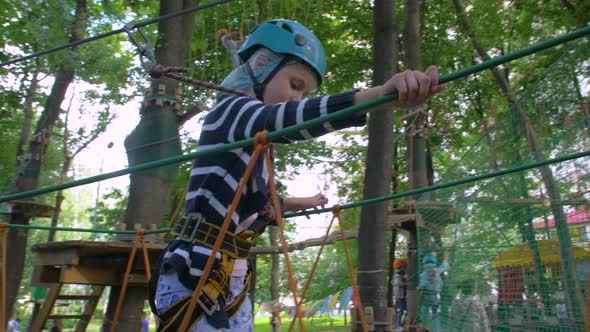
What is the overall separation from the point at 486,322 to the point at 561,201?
1119mm

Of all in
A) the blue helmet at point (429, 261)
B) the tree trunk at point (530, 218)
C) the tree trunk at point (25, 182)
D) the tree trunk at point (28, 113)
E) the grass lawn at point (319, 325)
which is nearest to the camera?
the tree trunk at point (530, 218)

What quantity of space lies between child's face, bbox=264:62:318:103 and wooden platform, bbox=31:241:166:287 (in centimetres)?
283

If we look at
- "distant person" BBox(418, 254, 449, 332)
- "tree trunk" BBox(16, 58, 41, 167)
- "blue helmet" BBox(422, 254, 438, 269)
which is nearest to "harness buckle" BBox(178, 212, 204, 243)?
"distant person" BBox(418, 254, 449, 332)

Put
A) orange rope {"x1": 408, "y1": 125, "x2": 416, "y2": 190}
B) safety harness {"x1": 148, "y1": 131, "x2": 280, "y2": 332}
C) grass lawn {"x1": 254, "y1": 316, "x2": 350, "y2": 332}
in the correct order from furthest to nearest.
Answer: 1. grass lawn {"x1": 254, "y1": 316, "x2": 350, "y2": 332}
2. orange rope {"x1": 408, "y1": 125, "x2": 416, "y2": 190}
3. safety harness {"x1": 148, "y1": 131, "x2": 280, "y2": 332}

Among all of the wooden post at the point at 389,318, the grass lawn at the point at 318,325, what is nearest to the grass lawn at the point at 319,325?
the grass lawn at the point at 318,325

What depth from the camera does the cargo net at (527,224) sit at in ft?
13.1

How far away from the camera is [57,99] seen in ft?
31.7

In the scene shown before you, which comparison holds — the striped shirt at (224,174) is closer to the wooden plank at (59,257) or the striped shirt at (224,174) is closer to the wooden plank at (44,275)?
the wooden plank at (59,257)

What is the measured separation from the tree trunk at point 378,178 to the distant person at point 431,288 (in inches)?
21.2

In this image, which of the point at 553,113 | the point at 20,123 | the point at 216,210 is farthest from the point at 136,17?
the point at 216,210

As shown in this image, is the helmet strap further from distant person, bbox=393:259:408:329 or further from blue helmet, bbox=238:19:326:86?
distant person, bbox=393:259:408:329

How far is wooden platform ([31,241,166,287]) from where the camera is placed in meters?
4.62

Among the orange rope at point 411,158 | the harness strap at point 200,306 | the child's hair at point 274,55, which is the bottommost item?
the harness strap at point 200,306

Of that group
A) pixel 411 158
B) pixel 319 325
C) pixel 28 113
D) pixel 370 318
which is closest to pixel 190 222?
pixel 370 318
